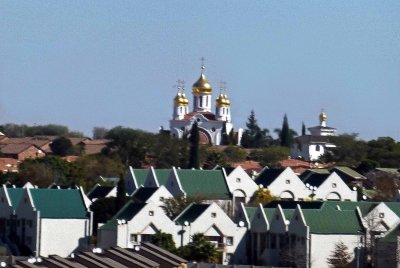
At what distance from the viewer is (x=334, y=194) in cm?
8756

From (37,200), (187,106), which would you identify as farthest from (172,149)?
(37,200)

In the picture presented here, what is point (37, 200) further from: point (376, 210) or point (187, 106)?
point (187, 106)

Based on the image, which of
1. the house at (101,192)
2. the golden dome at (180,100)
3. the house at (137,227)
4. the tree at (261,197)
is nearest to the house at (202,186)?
the tree at (261,197)

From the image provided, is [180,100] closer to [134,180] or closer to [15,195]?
[134,180]

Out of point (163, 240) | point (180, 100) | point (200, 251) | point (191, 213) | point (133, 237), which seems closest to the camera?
point (200, 251)

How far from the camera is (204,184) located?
84.8m

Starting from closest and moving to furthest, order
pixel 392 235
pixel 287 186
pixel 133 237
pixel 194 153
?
pixel 392 235
pixel 133 237
pixel 287 186
pixel 194 153

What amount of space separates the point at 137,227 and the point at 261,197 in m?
11.8

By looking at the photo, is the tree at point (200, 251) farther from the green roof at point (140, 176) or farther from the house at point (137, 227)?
the green roof at point (140, 176)

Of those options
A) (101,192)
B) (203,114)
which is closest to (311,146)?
(203,114)

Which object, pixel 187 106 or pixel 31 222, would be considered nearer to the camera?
pixel 31 222

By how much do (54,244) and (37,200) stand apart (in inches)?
85.6

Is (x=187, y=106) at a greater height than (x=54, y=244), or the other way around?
(x=187, y=106)

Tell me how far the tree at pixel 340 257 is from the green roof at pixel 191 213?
633cm
